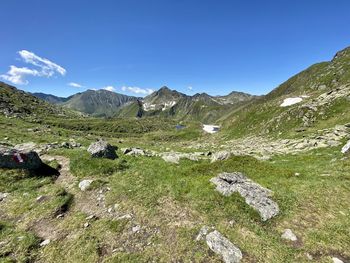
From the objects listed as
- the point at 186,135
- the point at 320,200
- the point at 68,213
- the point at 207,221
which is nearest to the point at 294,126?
the point at 320,200

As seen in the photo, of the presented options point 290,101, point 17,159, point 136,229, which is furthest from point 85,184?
point 290,101

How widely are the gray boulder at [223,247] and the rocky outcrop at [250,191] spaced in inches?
122

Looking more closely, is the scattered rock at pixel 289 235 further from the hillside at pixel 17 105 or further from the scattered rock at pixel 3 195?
the hillside at pixel 17 105

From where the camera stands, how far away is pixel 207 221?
13.0 metres

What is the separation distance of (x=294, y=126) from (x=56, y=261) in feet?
180

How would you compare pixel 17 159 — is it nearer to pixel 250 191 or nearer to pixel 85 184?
pixel 85 184

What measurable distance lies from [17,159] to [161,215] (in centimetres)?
1388

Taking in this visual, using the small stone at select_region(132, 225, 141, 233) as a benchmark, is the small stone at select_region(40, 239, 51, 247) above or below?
below

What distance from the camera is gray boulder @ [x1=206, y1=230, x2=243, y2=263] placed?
1038 centimetres

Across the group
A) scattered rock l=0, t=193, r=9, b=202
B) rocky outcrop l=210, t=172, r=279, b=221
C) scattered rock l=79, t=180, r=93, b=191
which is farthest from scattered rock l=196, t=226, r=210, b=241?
scattered rock l=0, t=193, r=9, b=202

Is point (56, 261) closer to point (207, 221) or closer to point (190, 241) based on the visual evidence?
point (190, 241)

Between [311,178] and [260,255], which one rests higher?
[311,178]

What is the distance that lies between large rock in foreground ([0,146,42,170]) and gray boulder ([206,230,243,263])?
1655 centimetres

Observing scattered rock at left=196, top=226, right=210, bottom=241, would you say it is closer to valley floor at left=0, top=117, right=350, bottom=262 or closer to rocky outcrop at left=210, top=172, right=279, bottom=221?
valley floor at left=0, top=117, right=350, bottom=262
